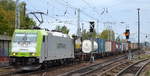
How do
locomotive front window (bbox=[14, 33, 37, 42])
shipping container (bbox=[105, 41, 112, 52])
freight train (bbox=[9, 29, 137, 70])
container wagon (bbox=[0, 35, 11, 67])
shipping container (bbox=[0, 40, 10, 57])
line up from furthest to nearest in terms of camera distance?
shipping container (bbox=[105, 41, 112, 52]), shipping container (bbox=[0, 40, 10, 57]), container wagon (bbox=[0, 35, 11, 67]), locomotive front window (bbox=[14, 33, 37, 42]), freight train (bbox=[9, 29, 137, 70])

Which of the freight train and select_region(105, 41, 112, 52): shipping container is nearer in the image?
the freight train

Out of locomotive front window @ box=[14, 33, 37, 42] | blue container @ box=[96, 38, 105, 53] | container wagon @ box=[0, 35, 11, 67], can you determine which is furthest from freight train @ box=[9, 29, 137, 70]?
blue container @ box=[96, 38, 105, 53]

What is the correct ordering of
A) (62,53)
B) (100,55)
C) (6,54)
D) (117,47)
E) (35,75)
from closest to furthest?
(35,75) → (62,53) → (6,54) → (100,55) → (117,47)

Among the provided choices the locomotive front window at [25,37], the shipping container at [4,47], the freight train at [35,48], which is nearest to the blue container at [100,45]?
the shipping container at [4,47]

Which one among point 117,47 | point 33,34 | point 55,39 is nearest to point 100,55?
point 117,47

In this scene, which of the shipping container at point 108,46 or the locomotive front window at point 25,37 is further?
the shipping container at point 108,46

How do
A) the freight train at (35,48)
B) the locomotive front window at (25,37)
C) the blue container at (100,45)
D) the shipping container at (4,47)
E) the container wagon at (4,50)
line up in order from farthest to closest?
the blue container at (100,45) < the shipping container at (4,47) < the container wagon at (4,50) < the locomotive front window at (25,37) < the freight train at (35,48)

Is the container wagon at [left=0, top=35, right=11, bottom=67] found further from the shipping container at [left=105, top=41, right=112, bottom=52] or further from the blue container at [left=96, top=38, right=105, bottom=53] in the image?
the shipping container at [left=105, top=41, right=112, bottom=52]

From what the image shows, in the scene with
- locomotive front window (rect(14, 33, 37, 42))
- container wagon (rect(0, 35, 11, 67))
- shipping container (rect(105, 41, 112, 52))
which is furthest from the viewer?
shipping container (rect(105, 41, 112, 52))

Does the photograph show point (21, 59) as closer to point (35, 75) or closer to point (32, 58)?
point (32, 58)

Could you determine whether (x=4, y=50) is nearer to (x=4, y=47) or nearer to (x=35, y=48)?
(x=4, y=47)

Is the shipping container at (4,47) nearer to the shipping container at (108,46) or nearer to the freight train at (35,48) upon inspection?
the freight train at (35,48)

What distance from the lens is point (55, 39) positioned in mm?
25328

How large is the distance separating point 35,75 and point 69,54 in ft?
32.9
